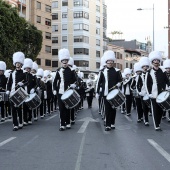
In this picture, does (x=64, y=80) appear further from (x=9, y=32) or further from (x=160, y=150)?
(x=9, y=32)

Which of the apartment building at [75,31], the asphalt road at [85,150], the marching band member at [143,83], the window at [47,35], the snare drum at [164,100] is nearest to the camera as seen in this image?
the asphalt road at [85,150]

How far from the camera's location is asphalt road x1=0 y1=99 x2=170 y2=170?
7.31 metres

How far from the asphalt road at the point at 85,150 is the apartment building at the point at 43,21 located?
6808 centimetres

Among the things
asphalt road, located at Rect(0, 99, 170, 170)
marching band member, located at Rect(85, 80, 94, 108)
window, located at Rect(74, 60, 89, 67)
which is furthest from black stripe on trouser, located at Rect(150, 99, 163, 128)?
window, located at Rect(74, 60, 89, 67)

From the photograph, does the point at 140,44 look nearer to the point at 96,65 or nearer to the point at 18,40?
the point at 96,65

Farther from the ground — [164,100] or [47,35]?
[47,35]

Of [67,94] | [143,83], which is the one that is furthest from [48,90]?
[67,94]

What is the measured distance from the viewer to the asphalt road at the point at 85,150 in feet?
24.0

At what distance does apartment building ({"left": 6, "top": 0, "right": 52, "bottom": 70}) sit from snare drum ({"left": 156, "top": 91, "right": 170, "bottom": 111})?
6724cm

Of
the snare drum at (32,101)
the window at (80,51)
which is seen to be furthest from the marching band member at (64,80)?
the window at (80,51)

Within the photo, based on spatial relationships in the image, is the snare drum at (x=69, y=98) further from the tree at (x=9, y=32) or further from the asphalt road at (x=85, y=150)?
the tree at (x=9, y=32)

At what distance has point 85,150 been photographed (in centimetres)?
877

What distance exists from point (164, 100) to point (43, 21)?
73995 millimetres

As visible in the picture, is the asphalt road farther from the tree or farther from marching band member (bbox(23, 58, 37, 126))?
the tree
